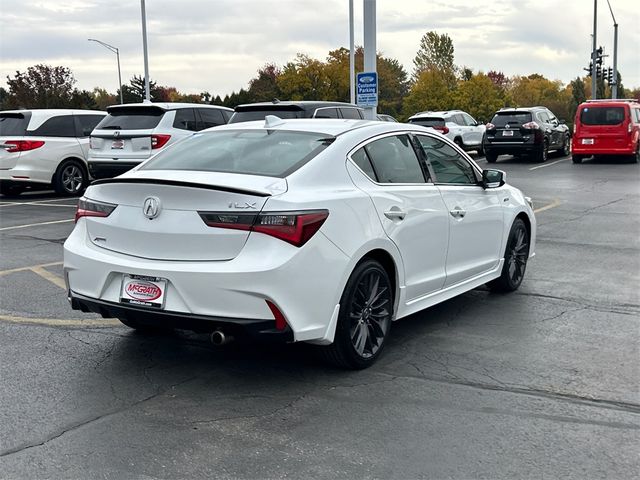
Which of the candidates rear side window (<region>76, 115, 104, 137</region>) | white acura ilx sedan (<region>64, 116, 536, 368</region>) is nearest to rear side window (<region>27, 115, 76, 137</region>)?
rear side window (<region>76, 115, 104, 137</region>)

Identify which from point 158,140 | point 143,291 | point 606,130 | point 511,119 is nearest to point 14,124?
point 158,140

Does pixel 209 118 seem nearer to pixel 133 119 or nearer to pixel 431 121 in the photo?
pixel 133 119

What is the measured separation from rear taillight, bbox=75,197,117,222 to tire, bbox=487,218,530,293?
3737mm

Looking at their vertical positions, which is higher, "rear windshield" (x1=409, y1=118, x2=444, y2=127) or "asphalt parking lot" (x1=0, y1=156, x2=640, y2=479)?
"rear windshield" (x1=409, y1=118, x2=444, y2=127)

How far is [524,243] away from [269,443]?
441 cm

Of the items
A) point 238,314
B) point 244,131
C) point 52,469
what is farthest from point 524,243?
point 52,469

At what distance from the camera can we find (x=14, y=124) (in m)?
16.8

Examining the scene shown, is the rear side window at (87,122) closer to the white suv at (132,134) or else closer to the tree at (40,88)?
the white suv at (132,134)

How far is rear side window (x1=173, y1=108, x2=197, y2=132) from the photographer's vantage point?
1622 centimetres

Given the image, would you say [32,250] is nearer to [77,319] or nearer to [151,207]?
[77,319]

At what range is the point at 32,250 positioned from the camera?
10.0 m

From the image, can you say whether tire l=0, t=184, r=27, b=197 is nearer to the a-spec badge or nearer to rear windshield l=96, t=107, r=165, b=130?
rear windshield l=96, t=107, r=165, b=130

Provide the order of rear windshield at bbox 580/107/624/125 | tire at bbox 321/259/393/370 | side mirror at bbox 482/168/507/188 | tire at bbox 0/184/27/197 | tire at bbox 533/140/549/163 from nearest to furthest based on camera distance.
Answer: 1. tire at bbox 321/259/393/370
2. side mirror at bbox 482/168/507/188
3. tire at bbox 0/184/27/197
4. rear windshield at bbox 580/107/624/125
5. tire at bbox 533/140/549/163

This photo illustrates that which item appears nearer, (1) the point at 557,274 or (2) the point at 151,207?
(2) the point at 151,207
